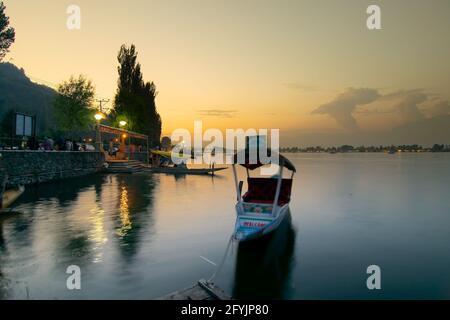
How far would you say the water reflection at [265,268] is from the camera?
7855 mm

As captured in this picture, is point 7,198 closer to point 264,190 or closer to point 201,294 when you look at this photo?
point 264,190

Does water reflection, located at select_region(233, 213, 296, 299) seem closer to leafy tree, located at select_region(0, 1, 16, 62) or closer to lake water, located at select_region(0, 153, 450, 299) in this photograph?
lake water, located at select_region(0, 153, 450, 299)

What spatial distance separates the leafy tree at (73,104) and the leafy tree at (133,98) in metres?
6.22

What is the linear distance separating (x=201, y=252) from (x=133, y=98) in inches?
2140

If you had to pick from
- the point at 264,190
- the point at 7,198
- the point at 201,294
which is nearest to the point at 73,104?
the point at 7,198

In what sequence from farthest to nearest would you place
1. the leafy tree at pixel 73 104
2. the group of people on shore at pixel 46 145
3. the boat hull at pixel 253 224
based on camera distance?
the leafy tree at pixel 73 104 < the group of people on shore at pixel 46 145 < the boat hull at pixel 253 224

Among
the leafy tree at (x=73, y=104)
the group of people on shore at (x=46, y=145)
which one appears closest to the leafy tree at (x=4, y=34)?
the group of people on shore at (x=46, y=145)

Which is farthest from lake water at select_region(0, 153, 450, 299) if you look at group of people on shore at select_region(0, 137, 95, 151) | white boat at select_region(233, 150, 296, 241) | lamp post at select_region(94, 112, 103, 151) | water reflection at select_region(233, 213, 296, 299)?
lamp post at select_region(94, 112, 103, 151)

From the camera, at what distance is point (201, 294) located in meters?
6.36

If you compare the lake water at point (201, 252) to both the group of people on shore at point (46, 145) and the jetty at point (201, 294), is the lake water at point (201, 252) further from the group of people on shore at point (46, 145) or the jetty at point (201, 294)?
the group of people on shore at point (46, 145)

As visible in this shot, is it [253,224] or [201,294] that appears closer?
[201,294]
